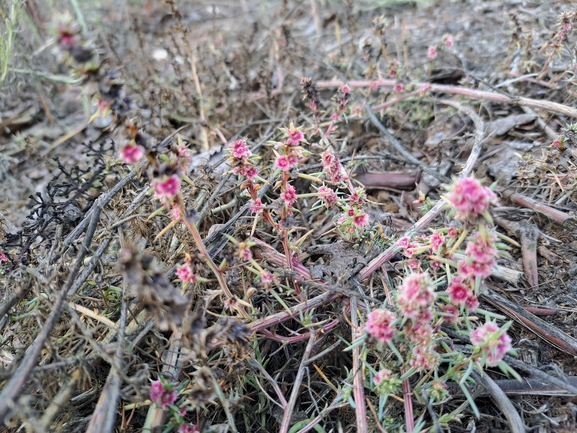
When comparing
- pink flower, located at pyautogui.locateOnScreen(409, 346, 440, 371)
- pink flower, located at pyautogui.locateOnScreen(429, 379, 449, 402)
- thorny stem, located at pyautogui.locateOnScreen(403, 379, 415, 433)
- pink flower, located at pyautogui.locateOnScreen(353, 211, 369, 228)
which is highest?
pink flower, located at pyautogui.locateOnScreen(353, 211, 369, 228)

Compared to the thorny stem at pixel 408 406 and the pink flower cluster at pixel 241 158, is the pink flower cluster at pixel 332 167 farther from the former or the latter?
the thorny stem at pixel 408 406

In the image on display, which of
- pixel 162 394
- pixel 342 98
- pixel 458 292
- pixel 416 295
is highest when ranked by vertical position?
pixel 342 98

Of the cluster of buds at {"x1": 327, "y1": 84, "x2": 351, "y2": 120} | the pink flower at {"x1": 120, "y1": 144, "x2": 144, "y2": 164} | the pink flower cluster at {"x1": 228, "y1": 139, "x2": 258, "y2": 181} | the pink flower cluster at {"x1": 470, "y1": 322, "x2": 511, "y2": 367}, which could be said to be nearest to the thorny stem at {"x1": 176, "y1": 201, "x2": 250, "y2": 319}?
the pink flower at {"x1": 120, "y1": 144, "x2": 144, "y2": 164}

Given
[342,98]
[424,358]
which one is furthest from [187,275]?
[342,98]

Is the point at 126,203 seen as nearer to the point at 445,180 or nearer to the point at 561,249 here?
the point at 445,180

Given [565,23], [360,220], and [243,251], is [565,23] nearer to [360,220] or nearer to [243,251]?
[360,220]

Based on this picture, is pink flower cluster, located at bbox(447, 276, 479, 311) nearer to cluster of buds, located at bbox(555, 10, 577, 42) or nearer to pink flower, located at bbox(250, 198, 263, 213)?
pink flower, located at bbox(250, 198, 263, 213)
